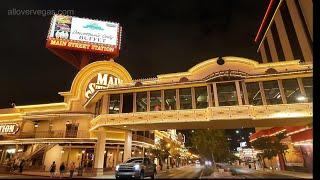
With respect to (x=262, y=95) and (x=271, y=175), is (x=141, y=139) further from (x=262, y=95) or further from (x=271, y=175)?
(x=262, y=95)

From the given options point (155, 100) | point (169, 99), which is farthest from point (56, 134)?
point (169, 99)

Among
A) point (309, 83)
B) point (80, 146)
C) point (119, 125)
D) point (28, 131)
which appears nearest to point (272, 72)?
point (309, 83)

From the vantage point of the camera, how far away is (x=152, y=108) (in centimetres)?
2689

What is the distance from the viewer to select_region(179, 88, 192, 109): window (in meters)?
25.5

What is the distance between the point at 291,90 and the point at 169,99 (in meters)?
12.1

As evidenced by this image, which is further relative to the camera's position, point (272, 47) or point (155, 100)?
point (272, 47)

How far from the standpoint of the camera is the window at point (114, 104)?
27.4 metres

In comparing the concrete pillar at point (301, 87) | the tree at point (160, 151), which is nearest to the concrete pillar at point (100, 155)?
the tree at point (160, 151)

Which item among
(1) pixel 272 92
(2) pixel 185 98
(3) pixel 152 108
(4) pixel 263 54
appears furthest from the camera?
(4) pixel 263 54

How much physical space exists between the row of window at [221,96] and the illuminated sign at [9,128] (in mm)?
17193

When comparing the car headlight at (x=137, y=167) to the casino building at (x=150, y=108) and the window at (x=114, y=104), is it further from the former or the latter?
the window at (x=114, y=104)

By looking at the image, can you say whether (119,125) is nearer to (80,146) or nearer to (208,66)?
(80,146)

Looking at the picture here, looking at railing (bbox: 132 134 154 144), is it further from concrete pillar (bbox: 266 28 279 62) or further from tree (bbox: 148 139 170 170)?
concrete pillar (bbox: 266 28 279 62)

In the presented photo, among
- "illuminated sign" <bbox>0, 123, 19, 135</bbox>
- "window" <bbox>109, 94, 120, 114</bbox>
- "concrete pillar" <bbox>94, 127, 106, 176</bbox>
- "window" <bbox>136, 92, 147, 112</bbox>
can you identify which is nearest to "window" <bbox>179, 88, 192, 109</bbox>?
"window" <bbox>136, 92, 147, 112</bbox>
